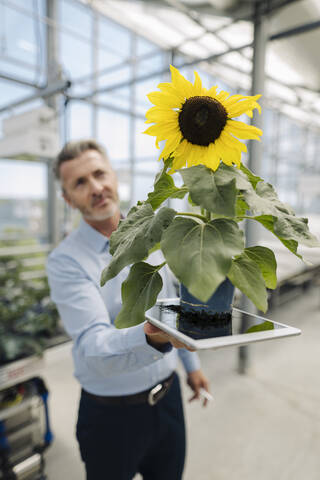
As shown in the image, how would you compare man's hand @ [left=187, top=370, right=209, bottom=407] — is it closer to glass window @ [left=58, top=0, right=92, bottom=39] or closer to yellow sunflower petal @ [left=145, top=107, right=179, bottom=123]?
yellow sunflower petal @ [left=145, top=107, right=179, bottom=123]

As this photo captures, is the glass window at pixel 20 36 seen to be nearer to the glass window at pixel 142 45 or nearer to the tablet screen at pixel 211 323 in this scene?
the glass window at pixel 142 45

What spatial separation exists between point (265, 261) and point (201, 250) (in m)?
0.15

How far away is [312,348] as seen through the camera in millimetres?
3518

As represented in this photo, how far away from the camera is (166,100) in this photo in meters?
0.43

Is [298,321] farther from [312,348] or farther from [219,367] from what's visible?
[219,367]

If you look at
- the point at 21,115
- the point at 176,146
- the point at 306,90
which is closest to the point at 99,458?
the point at 176,146

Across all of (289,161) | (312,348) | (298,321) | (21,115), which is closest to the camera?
(21,115)

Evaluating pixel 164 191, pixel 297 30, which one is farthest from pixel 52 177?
pixel 164 191

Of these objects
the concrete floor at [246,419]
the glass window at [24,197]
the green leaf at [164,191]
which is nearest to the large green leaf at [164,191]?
the green leaf at [164,191]

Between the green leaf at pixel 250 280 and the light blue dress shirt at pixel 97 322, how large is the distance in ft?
0.84

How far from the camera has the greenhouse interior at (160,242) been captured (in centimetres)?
41

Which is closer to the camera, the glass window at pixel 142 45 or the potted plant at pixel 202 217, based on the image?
the potted plant at pixel 202 217

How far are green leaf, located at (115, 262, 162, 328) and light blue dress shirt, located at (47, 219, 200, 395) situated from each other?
0.16 m

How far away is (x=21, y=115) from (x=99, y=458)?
215 centimetres
